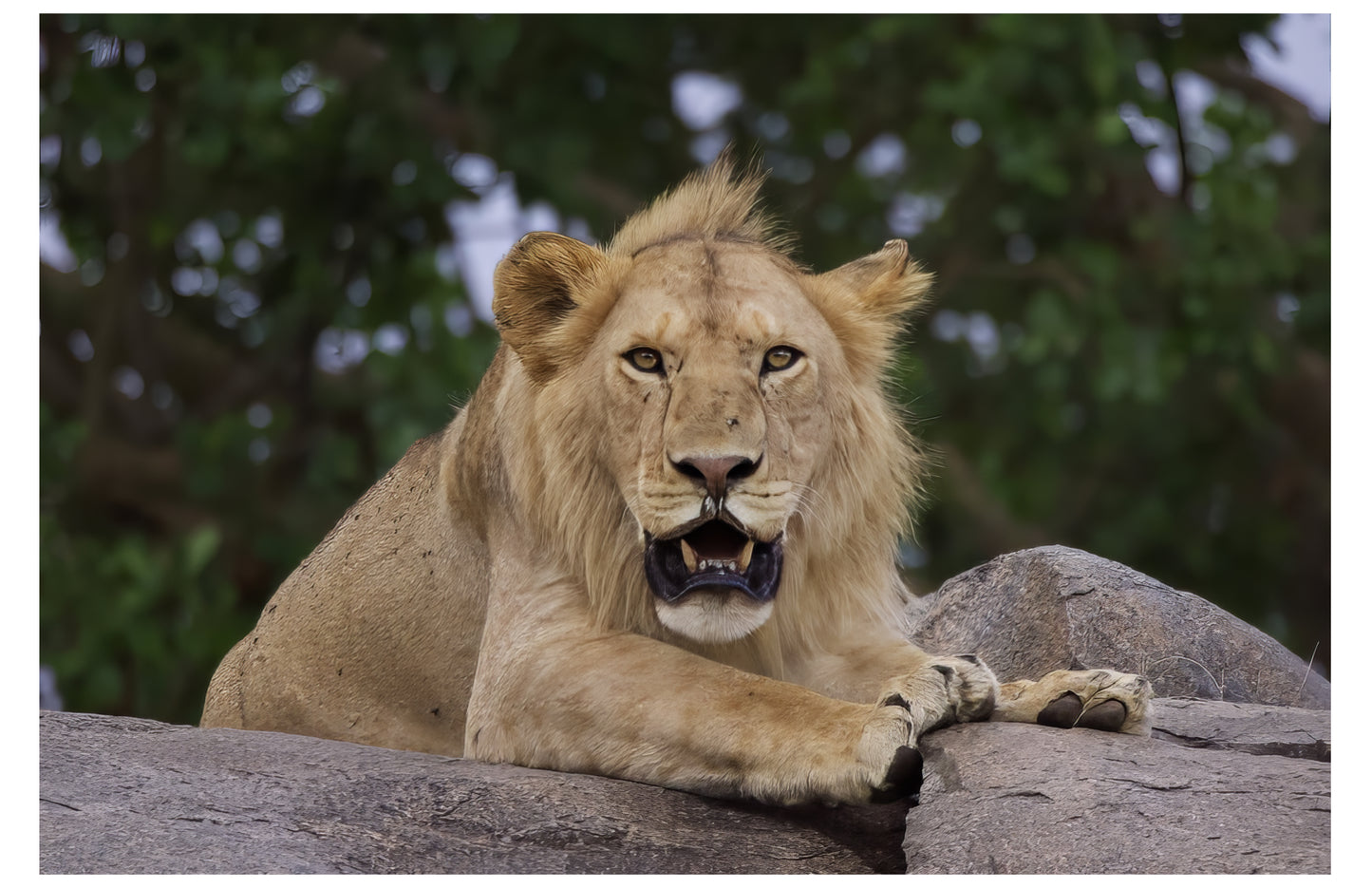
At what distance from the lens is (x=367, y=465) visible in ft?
35.0

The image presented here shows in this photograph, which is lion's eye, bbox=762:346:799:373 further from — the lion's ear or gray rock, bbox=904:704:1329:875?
gray rock, bbox=904:704:1329:875

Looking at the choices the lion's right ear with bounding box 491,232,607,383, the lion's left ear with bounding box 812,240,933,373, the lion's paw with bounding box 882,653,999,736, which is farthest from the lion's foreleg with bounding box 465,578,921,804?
the lion's left ear with bounding box 812,240,933,373

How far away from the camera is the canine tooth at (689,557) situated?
152 inches

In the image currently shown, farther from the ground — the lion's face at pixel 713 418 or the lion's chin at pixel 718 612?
the lion's face at pixel 713 418

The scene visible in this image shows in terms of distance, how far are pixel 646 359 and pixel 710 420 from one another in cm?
37

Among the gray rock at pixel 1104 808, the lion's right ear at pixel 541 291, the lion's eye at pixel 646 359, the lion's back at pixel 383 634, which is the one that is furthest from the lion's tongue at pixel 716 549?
the lion's back at pixel 383 634

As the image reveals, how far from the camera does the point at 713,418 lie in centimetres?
388

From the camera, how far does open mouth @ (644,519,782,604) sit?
3.86 metres

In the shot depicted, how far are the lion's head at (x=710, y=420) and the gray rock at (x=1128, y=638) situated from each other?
0.93m

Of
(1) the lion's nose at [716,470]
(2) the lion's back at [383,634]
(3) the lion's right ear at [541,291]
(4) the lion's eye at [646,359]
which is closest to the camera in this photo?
(1) the lion's nose at [716,470]

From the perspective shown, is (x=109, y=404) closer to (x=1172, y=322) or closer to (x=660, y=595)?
(x=1172, y=322)

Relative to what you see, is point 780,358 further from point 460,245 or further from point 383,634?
point 460,245

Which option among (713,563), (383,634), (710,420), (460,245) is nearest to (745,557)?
(713,563)

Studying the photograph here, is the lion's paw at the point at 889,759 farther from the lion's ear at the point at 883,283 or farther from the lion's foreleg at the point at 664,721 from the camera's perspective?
the lion's ear at the point at 883,283
